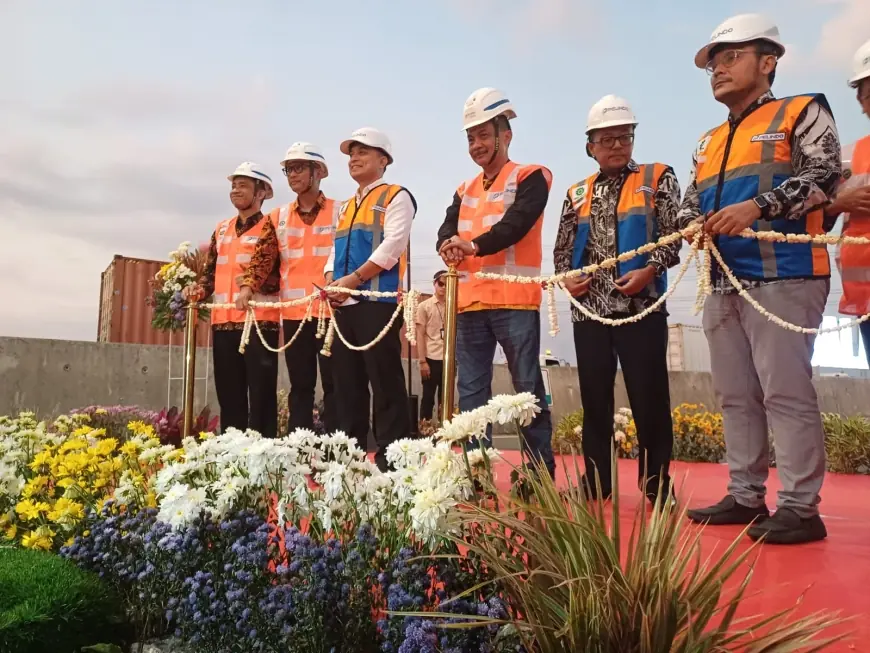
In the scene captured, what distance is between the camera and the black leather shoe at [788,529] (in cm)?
278

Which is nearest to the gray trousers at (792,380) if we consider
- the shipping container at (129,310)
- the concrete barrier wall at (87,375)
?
the concrete barrier wall at (87,375)

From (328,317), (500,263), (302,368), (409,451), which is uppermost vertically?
(500,263)

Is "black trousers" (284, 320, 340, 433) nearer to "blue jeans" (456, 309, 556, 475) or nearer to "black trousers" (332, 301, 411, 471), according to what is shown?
"black trousers" (332, 301, 411, 471)

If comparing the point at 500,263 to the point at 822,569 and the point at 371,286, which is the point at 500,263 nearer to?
the point at 371,286

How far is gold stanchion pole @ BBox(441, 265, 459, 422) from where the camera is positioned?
3.04 m

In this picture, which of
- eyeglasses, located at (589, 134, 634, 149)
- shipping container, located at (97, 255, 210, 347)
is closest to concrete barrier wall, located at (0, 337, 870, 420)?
shipping container, located at (97, 255, 210, 347)

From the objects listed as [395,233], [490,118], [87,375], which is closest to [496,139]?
[490,118]

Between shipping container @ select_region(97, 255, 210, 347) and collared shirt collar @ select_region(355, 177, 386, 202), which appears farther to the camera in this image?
shipping container @ select_region(97, 255, 210, 347)

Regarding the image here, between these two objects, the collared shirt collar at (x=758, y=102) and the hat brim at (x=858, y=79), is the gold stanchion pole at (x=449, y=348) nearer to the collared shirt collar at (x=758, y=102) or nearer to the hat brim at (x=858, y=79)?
the collared shirt collar at (x=758, y=102)

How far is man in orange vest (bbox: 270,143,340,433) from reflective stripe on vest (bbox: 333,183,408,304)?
19.0 inches

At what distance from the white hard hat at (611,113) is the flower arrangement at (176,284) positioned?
10.9ft

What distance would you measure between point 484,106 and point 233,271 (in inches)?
90.9

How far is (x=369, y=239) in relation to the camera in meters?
4.41

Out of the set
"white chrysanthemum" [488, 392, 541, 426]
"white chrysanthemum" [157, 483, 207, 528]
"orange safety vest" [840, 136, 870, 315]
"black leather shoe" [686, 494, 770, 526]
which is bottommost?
"black leather shoe" [686, 494, 770, 526]
